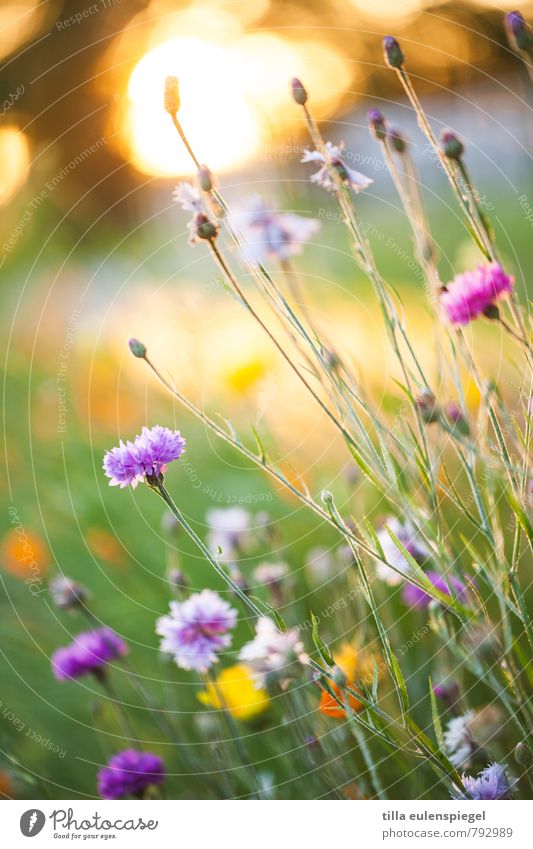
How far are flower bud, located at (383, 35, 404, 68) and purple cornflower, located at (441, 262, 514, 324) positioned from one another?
14cm

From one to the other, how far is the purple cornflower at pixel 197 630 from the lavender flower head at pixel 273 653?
0.04 m

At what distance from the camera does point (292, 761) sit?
58 centimetres

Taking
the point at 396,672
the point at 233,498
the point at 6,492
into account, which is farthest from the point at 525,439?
the point at 6,492

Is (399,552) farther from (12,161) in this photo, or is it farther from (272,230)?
(12,161)

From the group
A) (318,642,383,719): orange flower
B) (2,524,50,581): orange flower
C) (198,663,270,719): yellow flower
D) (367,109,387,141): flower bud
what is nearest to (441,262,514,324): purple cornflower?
(367,109,387,141): flower bud

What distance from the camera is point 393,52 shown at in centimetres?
42

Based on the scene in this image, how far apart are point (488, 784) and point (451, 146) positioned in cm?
38

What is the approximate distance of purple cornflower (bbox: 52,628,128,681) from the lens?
58 centimetres

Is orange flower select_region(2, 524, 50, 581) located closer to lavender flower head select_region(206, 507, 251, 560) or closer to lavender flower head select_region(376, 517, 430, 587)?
lavender flower head select_region(206, 507, 251, 560)

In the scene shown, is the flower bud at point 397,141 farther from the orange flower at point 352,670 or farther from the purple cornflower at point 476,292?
the orange flower at point 352,670

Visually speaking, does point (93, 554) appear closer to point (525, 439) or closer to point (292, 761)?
point (292, 761)

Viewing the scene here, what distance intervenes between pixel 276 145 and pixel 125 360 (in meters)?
0.48
